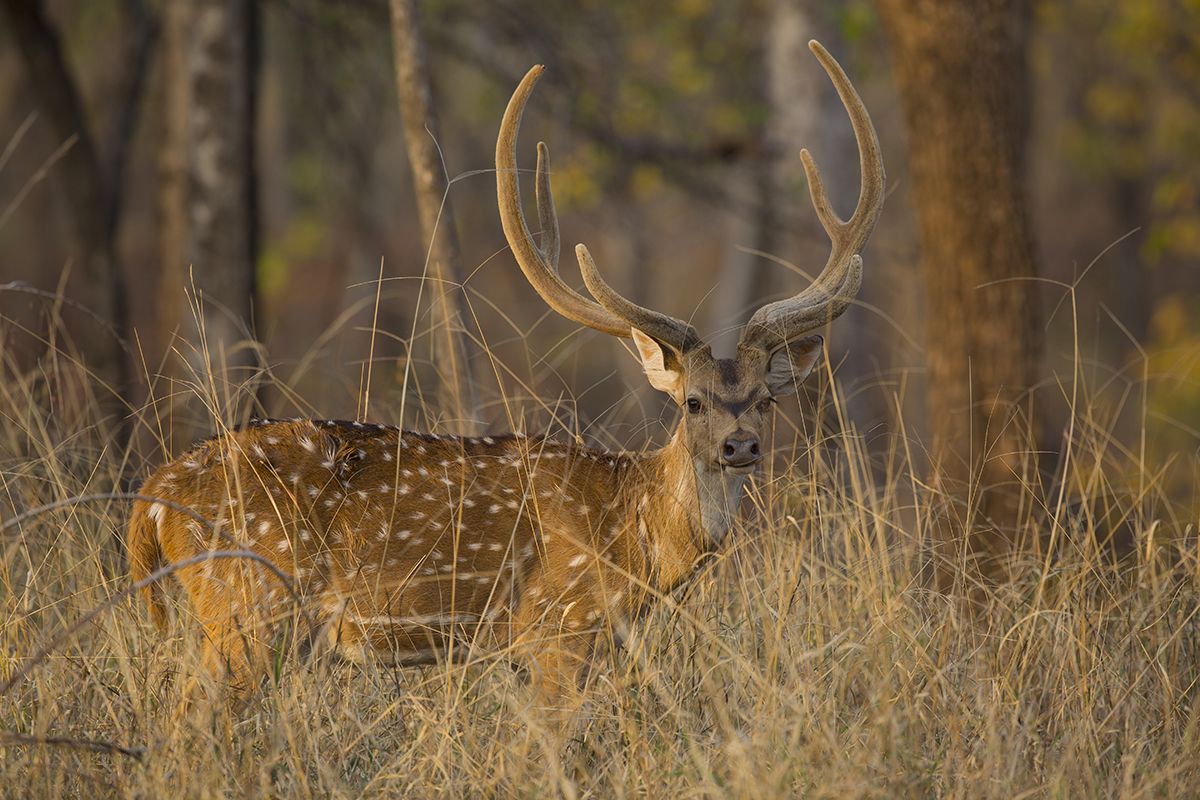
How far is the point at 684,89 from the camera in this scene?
12.4 metres

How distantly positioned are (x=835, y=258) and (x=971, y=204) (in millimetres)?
2062

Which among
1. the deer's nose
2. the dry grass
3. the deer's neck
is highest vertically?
the deer's nose

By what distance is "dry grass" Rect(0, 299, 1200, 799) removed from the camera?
10.6 ft

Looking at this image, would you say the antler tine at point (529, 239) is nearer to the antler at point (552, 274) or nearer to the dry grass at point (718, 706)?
the antler at point (552, 274)

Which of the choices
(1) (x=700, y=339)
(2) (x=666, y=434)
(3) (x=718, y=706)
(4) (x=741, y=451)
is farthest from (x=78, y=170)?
(3) (x=718, y=706)

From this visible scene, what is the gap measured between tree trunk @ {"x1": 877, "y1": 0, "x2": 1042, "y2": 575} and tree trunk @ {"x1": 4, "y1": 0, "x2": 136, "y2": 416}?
6.77 metres

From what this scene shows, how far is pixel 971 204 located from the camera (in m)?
6.33

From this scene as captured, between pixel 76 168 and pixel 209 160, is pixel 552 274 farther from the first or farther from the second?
pixel 76 168

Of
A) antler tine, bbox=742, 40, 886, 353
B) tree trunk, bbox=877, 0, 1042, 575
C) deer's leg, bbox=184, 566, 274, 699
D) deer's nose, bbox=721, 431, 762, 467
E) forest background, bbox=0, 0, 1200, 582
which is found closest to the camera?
deer's leg, bbox=184, 566, 274, 699

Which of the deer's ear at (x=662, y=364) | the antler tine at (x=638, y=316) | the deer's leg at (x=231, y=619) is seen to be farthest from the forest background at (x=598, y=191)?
the deer's leg at (x=231, y=619)

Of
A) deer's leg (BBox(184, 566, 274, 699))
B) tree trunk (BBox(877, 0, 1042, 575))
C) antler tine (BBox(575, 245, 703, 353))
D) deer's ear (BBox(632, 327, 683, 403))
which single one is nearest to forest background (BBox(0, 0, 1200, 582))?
tree trunk (BBox(877, 0, 1042, 575))

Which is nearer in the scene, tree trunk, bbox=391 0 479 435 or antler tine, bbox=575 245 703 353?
antler tine, bbox=575 245 703 353

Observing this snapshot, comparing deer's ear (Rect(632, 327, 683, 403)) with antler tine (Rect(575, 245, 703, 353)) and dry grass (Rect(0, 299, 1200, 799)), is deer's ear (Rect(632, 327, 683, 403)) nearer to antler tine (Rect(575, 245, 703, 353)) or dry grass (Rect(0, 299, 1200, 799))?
antler tine (Rect(575, 245, 703, 353))

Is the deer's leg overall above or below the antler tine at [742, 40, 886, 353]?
below
